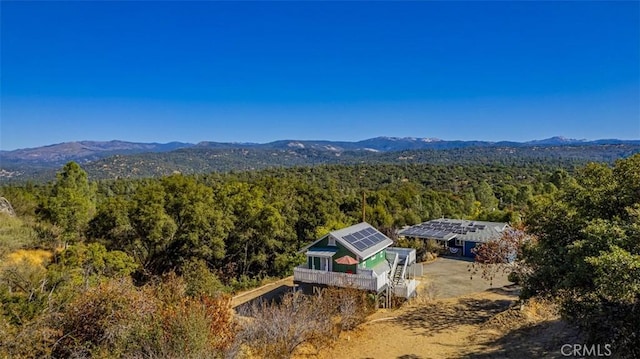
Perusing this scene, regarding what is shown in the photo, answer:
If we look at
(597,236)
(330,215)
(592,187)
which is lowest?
(330,215)

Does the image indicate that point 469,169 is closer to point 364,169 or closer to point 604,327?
point 364,169

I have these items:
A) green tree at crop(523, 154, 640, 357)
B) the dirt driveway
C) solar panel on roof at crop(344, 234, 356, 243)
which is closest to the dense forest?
green tree at crop(523, 154, 640, 357)

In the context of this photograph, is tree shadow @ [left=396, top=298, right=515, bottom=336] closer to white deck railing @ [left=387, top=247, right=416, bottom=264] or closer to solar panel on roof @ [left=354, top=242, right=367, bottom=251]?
solar panel on roof @ [left=354, top=242, right=367, bottom=251]

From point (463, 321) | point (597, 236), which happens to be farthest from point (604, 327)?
point (463, 321)

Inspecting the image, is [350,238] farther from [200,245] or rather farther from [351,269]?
[200,245]

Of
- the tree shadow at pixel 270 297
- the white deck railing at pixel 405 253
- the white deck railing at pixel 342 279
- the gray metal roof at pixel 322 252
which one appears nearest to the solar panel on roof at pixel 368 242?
the gray metal roof at pixel 322 252

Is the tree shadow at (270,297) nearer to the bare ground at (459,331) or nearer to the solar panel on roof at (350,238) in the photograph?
the solar panel on roof at (350,238)

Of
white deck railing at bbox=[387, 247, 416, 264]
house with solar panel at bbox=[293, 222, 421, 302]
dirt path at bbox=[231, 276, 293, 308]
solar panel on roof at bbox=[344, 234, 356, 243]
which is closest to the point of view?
house with solar panel at bbox=[293, 222, 421, 302]
